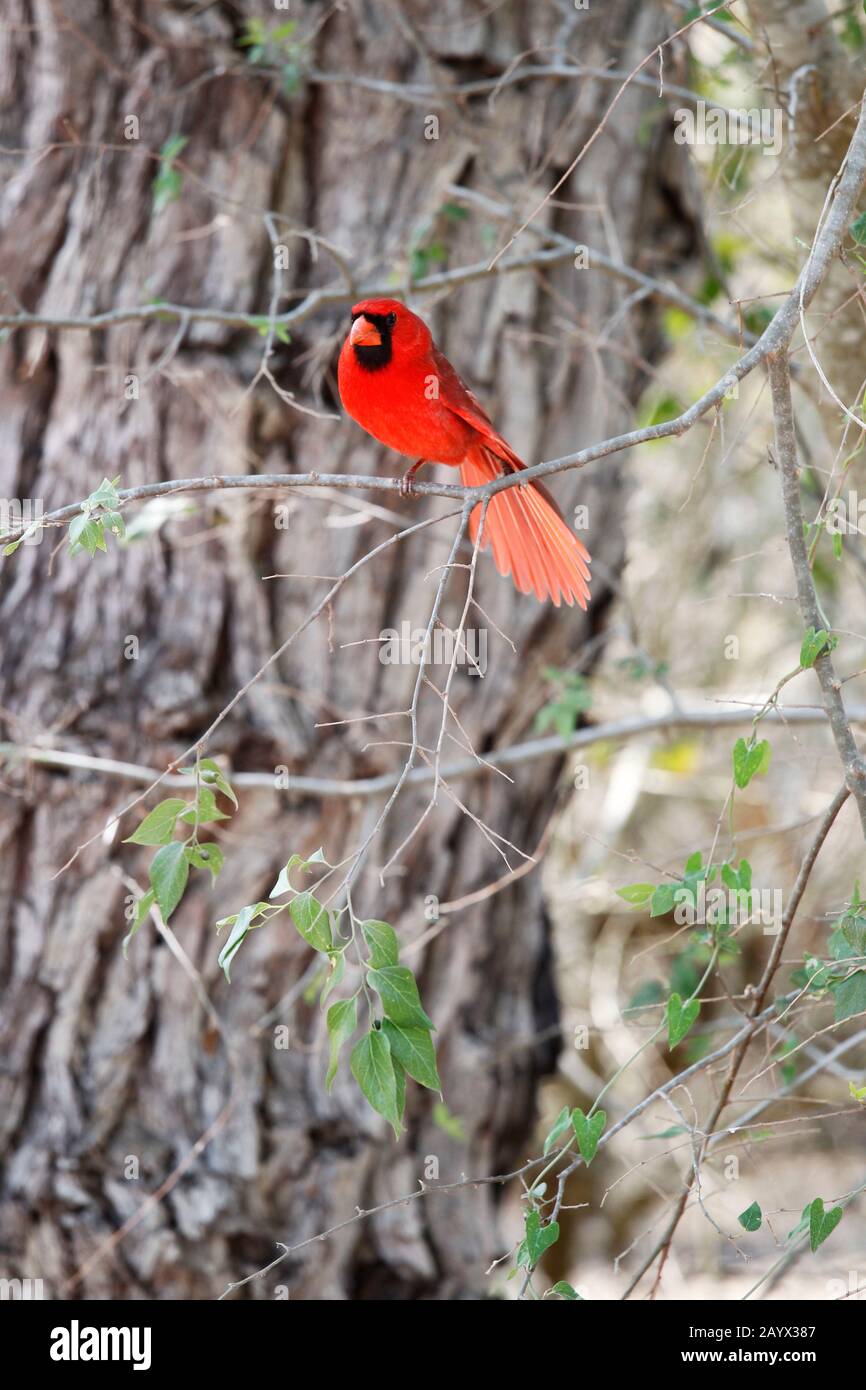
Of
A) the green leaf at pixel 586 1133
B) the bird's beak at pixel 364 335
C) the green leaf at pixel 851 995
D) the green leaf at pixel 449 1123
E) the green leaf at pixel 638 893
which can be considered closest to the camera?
the green leaf at pixel 586 1133

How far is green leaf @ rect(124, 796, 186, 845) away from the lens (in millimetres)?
1663

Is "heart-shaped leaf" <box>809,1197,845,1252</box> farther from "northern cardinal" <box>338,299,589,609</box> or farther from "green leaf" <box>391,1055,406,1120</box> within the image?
"northern cardinal" <box>338,299,589,609</box>

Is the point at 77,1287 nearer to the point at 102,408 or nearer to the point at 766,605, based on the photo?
the point at 102,408

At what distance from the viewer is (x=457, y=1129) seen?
320 centimetres

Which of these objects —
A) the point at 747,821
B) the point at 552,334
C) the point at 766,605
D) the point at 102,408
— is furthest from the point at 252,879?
the point at 747,821

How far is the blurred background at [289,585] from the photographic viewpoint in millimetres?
3143

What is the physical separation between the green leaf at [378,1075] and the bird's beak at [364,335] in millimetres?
1402

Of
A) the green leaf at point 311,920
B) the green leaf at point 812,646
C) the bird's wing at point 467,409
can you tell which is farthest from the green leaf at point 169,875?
the bird's wing at point 467,409

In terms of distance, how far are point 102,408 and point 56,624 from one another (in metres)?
0.56

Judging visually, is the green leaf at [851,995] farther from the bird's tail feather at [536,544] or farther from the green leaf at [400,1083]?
the bird's tail feather at [536,544]

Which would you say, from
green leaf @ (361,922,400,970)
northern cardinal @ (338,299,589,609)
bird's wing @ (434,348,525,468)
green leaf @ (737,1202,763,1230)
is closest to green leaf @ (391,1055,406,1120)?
green leaf @ (361,922,400,970)

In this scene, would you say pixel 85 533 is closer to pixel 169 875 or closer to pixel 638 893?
pixel 169 875

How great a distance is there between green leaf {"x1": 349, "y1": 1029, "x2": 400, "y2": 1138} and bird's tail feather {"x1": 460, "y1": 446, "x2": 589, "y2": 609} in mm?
1138

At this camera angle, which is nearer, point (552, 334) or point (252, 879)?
point (252, 879)
